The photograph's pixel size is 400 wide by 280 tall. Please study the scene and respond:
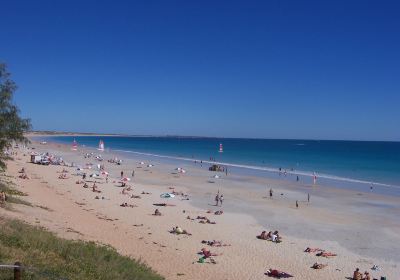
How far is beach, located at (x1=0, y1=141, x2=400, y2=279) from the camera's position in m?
16.8

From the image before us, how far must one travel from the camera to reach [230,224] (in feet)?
79.5

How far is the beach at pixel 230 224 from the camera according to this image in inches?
662

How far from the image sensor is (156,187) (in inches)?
1543

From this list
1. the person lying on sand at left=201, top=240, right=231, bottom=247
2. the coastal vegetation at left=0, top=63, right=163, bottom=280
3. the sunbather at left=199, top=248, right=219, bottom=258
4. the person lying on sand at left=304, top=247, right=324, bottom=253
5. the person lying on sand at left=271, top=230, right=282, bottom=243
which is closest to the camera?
the coastal vegetation at left=0, top=63, right=163, bottom=280

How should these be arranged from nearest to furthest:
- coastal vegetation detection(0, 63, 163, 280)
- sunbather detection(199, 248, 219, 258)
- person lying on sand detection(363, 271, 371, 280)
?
coastal vegetation detection(0, 63, 163, 280), person lying on sand detection(363, 271, 371, 280), sunbather detection(199, 248, 219, 258)

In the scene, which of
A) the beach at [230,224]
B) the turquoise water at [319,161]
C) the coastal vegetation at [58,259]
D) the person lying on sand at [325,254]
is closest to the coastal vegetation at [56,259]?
the coastal vegetation at [58,259]

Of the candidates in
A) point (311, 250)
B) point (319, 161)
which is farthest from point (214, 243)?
point (319, 161)

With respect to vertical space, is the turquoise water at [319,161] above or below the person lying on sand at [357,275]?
above

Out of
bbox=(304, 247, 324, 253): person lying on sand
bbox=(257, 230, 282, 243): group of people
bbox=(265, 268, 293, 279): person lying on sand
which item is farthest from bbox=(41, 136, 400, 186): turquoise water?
bbox=(265, 268, 293, 279): person lying on sand

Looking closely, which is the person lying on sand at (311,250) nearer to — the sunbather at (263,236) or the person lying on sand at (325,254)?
the person lying on sand at (325,254)

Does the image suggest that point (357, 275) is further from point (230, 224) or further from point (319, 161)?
point (319, 161)

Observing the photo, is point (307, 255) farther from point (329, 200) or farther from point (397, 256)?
point (329, 200)

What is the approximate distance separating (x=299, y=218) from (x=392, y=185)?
1019 inches

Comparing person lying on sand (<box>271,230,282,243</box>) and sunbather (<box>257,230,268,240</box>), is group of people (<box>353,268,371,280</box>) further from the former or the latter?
sunbather (<box>257,230,268,240</box>)
